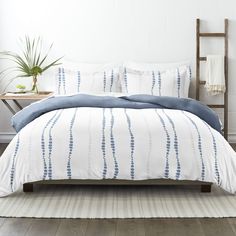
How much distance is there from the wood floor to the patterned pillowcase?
2363 mm

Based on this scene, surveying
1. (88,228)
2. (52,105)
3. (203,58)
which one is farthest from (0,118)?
(88,228)

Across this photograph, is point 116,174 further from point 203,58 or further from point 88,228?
point 203,58

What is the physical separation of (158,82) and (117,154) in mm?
1958

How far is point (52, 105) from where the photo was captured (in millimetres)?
4227

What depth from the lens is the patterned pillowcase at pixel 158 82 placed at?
541 centimetres

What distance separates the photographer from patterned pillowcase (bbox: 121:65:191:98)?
5.41 meters

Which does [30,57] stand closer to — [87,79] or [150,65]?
[87,79]

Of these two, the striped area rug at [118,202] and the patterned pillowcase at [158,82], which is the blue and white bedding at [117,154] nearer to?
the striped area rug at [118,202]


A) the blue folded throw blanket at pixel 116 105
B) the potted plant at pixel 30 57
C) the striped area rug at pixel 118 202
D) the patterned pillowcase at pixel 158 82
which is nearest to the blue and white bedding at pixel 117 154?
the striped area rug at pixel 118 202

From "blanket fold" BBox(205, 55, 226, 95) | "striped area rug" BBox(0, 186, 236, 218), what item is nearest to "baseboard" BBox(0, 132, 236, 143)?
"blanket fold" BBox(205, 55, 226, 95)

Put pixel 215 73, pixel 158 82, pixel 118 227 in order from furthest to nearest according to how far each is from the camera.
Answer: pixel 215 73 < pixel 158 82 < pixel 118 227

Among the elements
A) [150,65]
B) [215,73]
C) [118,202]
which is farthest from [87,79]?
[118,202]

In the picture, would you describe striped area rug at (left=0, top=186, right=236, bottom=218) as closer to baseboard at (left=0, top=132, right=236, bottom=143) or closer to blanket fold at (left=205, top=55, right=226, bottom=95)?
blanket fold at (left=205, top=55, right=226, bottom=95)

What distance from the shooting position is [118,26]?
5773 millimetres
